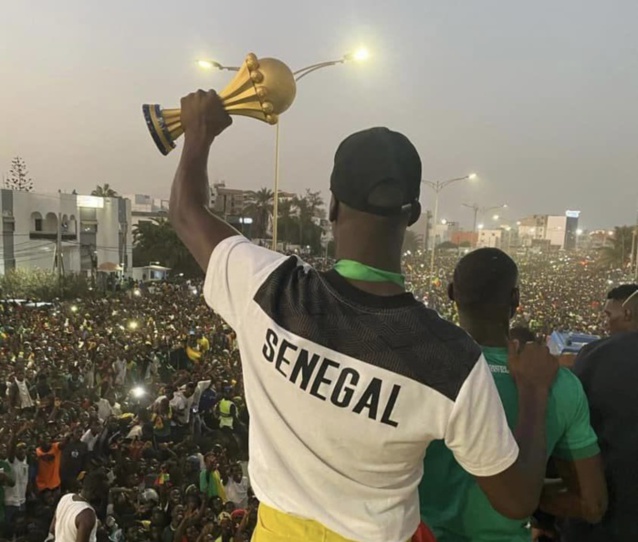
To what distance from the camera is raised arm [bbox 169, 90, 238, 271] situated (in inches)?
48.9

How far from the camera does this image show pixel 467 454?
1033 mm

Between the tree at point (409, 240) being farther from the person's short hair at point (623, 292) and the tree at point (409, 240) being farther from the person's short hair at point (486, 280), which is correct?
the person's short hair at point (623, 292)

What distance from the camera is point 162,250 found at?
41906 mm

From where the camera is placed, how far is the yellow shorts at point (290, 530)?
1.14 m

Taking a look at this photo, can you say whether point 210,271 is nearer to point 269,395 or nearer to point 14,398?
point 269,395

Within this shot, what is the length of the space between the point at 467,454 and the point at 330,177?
0.61 meters

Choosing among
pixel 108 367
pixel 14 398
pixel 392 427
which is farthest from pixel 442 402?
pixel 108 367

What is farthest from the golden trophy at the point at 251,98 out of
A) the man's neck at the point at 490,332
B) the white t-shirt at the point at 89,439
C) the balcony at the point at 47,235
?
the balcony at the point at 47,235

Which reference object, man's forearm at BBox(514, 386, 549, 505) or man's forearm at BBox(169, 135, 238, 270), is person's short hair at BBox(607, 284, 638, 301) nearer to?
man's forearm at BBox(514, 386, 549, 505)

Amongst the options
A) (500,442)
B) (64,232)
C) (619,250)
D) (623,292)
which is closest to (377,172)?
(500,442)

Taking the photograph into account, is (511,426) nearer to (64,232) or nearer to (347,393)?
(347,393)

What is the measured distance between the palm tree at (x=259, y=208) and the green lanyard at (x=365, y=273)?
1821 inches

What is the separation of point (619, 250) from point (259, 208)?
1268 inches

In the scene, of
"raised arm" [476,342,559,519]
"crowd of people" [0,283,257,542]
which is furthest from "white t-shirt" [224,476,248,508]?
"raised arm" [476,342,559,519]
